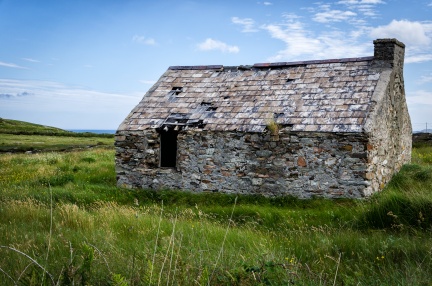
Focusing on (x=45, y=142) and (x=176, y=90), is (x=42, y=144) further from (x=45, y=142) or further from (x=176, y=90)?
(x=176, y=90)

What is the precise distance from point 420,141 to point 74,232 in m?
27.1

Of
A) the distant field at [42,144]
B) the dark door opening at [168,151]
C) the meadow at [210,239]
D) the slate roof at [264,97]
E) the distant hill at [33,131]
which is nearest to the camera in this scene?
the meadow at [210,239]

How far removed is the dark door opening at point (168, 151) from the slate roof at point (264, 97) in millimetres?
686

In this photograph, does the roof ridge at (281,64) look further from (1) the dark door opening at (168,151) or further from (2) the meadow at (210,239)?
(2) the meadow at (210,239)

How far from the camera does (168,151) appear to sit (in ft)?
52.3

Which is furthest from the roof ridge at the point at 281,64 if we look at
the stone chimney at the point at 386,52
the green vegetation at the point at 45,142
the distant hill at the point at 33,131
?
the distant hill at the point at 33,131

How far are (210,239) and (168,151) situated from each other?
848 centimetres

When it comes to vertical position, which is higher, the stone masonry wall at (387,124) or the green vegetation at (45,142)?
the stone masonry wall at (387,124)

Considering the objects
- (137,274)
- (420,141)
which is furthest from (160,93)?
(420,141)

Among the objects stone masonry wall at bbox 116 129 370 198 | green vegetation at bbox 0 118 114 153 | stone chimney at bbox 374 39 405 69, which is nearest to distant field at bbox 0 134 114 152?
green vegetation at bbox 0 118 114 153

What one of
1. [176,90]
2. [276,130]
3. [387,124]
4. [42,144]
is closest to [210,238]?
[276,130]

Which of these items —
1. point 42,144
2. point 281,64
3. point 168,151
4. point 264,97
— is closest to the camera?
point 264,97

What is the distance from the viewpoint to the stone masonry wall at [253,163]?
12.8 meters

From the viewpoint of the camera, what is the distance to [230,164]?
14164 millimetres
